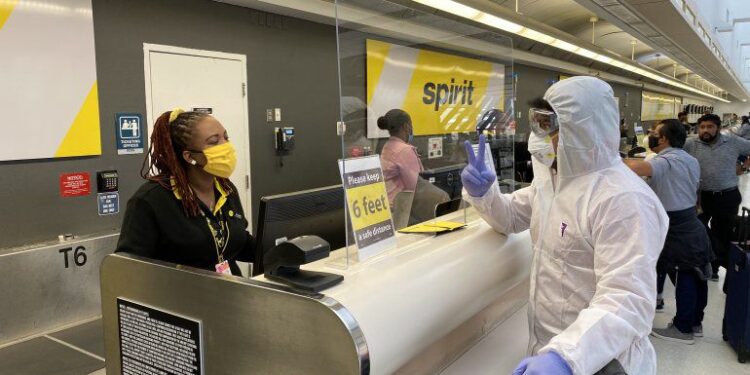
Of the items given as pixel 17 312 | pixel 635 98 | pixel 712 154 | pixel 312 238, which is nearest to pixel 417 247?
pixel 312 238

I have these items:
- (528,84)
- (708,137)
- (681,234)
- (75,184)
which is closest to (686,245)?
(681,234)

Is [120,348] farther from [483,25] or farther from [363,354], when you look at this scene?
[483,25]

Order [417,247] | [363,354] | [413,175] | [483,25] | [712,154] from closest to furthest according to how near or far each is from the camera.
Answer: [363,354] < [417,247] < [413,175] < [483,25] < [712,154]

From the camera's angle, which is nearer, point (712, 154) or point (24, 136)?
point (24, 136)

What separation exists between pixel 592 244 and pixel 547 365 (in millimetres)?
440

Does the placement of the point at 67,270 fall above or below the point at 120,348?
below

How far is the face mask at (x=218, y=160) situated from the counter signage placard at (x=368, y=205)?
0.58 metres

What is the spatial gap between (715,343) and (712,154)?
2.14m

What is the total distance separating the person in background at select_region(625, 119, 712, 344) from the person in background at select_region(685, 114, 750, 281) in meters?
1.46

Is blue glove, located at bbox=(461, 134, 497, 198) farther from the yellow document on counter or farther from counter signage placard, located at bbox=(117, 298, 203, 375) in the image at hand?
counter signage placard, located at bbox=(117, 298, 203, 375)

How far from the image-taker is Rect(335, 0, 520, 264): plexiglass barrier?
4.95ft

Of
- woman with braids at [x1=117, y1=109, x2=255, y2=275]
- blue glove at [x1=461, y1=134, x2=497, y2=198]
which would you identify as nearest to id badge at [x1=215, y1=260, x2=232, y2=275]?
woman with braids at [x1=117, y1=109, x2=255, y2=275]

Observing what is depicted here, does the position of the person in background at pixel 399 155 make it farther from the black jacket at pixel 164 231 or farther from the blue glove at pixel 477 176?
the black jacket at pixel 164 231

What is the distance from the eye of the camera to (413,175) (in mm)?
1950
